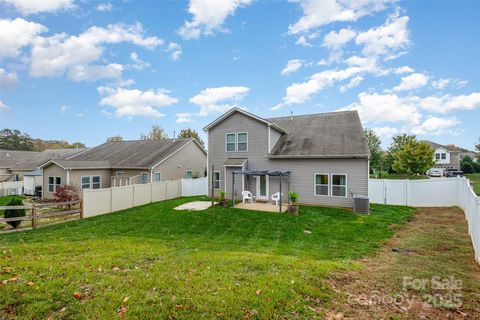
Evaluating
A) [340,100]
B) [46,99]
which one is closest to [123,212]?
[46,99]

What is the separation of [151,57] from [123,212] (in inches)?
484

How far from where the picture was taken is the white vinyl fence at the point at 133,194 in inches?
534

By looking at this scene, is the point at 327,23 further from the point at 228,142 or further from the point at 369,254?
the point at 369,254

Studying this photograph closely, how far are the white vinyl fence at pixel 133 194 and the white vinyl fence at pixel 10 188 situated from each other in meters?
18.8

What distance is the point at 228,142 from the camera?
1772cm

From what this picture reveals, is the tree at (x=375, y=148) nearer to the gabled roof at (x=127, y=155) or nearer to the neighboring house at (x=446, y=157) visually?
the neighboring house at (x=446, y=157)

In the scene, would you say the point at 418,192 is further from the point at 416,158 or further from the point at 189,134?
the point at 189,134

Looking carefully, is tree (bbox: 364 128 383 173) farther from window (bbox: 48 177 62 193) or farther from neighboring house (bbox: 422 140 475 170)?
window (bbox: 48 177 62 193)

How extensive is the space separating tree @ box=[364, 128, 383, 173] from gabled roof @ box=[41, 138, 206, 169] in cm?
2680

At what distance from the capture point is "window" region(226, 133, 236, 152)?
57.4 feet

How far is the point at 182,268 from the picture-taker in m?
5.28

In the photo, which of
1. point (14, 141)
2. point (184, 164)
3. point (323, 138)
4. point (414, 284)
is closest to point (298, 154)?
point (323, 138)

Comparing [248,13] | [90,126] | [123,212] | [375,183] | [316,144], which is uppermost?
[248,13]

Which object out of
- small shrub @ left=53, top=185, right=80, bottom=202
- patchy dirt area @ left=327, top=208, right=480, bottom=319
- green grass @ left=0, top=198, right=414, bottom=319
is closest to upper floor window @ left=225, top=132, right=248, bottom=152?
green grass @ left=0, top=198, right=414, bottom=319
